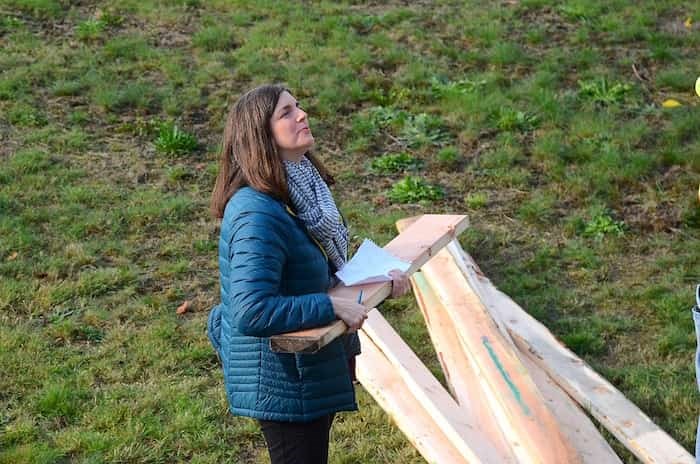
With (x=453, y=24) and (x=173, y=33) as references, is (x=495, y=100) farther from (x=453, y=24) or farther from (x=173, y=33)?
(x=173, y=33)

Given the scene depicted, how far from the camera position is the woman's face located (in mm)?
3984

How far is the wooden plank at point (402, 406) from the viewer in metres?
5.28

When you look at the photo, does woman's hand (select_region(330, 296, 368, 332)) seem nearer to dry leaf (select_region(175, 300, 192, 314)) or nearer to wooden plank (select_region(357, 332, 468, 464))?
wooden plank (select_region(357, 332, 468, 464))

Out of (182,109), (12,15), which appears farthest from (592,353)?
(12,15)

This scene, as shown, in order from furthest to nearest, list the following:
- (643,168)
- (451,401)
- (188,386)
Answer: (643,168) < (188,386) < (451,401)

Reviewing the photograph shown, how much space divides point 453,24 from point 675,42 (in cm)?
220

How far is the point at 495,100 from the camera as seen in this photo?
987 cm

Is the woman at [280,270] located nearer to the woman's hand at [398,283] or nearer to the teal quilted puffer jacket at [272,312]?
the teal quilted puffer jacket at [272,312]

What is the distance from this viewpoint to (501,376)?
5.67 meters

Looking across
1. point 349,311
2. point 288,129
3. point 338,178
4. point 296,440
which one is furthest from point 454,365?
point 338,178

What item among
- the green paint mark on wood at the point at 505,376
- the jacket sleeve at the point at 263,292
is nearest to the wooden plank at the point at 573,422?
the green paint mark on wood at the point at 505,376

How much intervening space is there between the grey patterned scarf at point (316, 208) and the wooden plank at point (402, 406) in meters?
1.47

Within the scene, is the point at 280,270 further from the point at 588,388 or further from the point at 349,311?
the point at 588,388

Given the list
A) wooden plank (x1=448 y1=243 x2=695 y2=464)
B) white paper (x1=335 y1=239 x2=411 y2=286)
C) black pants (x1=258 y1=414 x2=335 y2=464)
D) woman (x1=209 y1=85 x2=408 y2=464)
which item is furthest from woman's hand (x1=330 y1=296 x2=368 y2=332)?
wooden plank (x1=448 y1=243 x2=695 y2=464)
